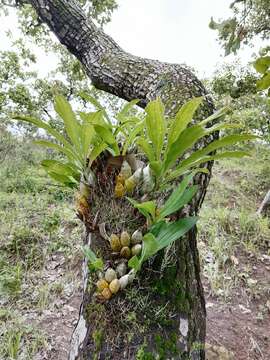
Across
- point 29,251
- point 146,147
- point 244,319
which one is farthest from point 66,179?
point 29,251

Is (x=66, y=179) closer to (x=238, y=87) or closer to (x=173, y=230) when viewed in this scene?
(x=173, y=230)

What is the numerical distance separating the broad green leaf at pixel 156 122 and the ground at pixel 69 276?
4.93 feet

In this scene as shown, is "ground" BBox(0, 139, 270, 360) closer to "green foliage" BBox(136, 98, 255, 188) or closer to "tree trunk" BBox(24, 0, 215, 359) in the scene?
"tree trunk" BBox(24, 0, 215, 359)

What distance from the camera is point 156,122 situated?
2.23 ft

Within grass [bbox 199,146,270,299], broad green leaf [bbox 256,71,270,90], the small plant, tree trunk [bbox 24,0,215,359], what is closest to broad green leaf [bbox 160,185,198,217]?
the small plant

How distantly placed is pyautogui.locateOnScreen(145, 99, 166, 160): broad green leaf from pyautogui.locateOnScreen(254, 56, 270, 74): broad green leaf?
28 cm

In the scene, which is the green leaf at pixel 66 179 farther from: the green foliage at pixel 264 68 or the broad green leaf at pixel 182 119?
the green foliage at pixel 264 68

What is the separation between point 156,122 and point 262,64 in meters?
0.31

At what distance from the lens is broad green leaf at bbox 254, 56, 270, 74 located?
71 centimetres

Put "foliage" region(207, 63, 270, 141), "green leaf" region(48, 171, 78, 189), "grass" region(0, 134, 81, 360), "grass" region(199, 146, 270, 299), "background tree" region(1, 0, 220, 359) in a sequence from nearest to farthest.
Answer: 1. "background tree" region(1, 0, 220, 359)
2. "green leaf" region(48, 171, 78, 189)
3. "grass" region(0, 134, 81, 360)
4. "grass" region(199, 146, 270, 299)
5. "foliage" region(207, 63, 270, 141)

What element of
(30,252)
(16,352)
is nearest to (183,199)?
(16,352)

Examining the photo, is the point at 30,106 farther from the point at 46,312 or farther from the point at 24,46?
the point at 46,312

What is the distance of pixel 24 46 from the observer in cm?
717

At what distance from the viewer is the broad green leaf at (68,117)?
0.68 m
